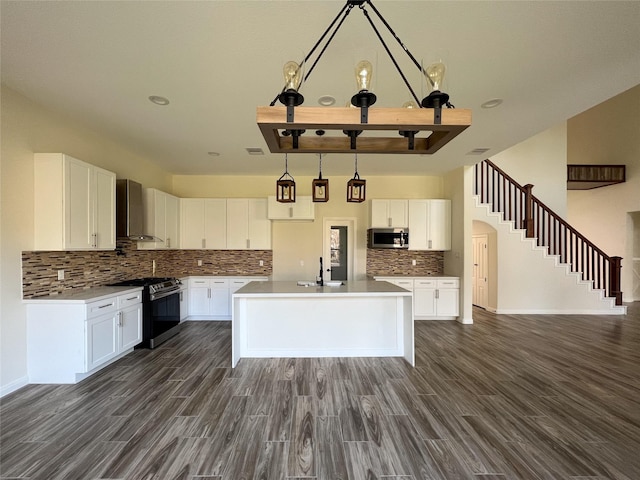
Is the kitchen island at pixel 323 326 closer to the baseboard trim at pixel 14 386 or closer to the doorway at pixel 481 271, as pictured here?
the baseboard trim at pixel 14 386

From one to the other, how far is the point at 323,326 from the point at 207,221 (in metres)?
3.50

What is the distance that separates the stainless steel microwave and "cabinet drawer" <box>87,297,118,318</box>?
173 inches

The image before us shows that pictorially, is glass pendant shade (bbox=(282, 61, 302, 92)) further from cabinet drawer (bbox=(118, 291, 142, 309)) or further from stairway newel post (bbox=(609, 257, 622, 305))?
stairway newel post (bbox=(609, 257, 622, 305))

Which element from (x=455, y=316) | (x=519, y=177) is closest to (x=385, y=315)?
(x=455, y=316)

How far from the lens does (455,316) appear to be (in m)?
5.59

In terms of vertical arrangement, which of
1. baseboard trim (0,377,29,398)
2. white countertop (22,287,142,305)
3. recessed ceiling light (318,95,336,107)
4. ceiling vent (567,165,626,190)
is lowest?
baseboard trim (0,377,29,398)

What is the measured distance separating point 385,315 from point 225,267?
3.77 m

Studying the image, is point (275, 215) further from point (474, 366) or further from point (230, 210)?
point (474, 366)

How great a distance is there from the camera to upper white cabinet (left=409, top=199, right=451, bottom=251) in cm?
588

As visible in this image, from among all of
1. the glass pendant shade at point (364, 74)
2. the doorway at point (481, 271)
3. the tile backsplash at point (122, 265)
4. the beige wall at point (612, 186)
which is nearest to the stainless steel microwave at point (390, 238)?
the doorway at point (481, 271)

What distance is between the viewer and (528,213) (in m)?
6.15

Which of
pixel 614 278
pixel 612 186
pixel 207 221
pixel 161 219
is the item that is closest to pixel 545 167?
pixel 612 186

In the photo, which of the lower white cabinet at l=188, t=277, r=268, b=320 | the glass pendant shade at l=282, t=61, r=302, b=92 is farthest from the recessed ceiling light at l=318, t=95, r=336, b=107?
the lower white cabinet at l=188, t=277, r=268, b=320

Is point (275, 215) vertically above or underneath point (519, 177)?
underneath
